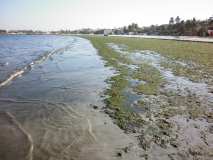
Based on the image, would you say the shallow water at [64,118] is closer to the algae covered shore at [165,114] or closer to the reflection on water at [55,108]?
the reflection on water at [55,108]

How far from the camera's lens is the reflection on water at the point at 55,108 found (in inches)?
279

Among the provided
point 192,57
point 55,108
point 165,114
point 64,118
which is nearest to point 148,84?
point 165,114

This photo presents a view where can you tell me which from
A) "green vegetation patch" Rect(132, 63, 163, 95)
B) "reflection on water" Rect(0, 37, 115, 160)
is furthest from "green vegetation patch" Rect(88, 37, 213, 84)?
"reflection on water" Rect(0, 37, 115, 160)

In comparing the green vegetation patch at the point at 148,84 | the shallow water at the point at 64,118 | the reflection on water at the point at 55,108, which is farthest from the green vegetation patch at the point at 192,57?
the shallow water at the point at 64,118

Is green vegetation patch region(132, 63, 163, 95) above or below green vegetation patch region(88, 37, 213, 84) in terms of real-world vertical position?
above

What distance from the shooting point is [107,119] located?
9.10 metres

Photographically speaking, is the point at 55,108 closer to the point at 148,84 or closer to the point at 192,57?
the point at 148,84

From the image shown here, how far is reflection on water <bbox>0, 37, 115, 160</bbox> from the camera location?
279 inches

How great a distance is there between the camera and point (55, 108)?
10.6 meters

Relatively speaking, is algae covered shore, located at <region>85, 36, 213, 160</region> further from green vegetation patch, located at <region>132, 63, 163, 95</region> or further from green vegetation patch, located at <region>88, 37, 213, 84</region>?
green vegetation patch, located at <region>88, 37, 213, 84</region>

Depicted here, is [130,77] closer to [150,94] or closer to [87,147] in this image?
[150,94]

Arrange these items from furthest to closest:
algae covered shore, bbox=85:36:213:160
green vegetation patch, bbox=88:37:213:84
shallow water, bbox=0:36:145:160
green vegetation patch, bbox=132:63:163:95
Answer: green vegetation patch, bbox=88:37:213:84, green vegetation patch, bbox=132:63:163:95, algae covered shore, bbox=85:36:213:160, shallow water, bbox=0:36:145:160

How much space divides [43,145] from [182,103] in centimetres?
655

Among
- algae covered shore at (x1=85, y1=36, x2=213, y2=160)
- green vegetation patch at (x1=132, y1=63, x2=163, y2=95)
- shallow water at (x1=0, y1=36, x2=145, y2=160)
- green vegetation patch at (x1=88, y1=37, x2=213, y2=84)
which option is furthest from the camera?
green vegetation patch at (x1=88, y1=37, x2=213, y2=84)
